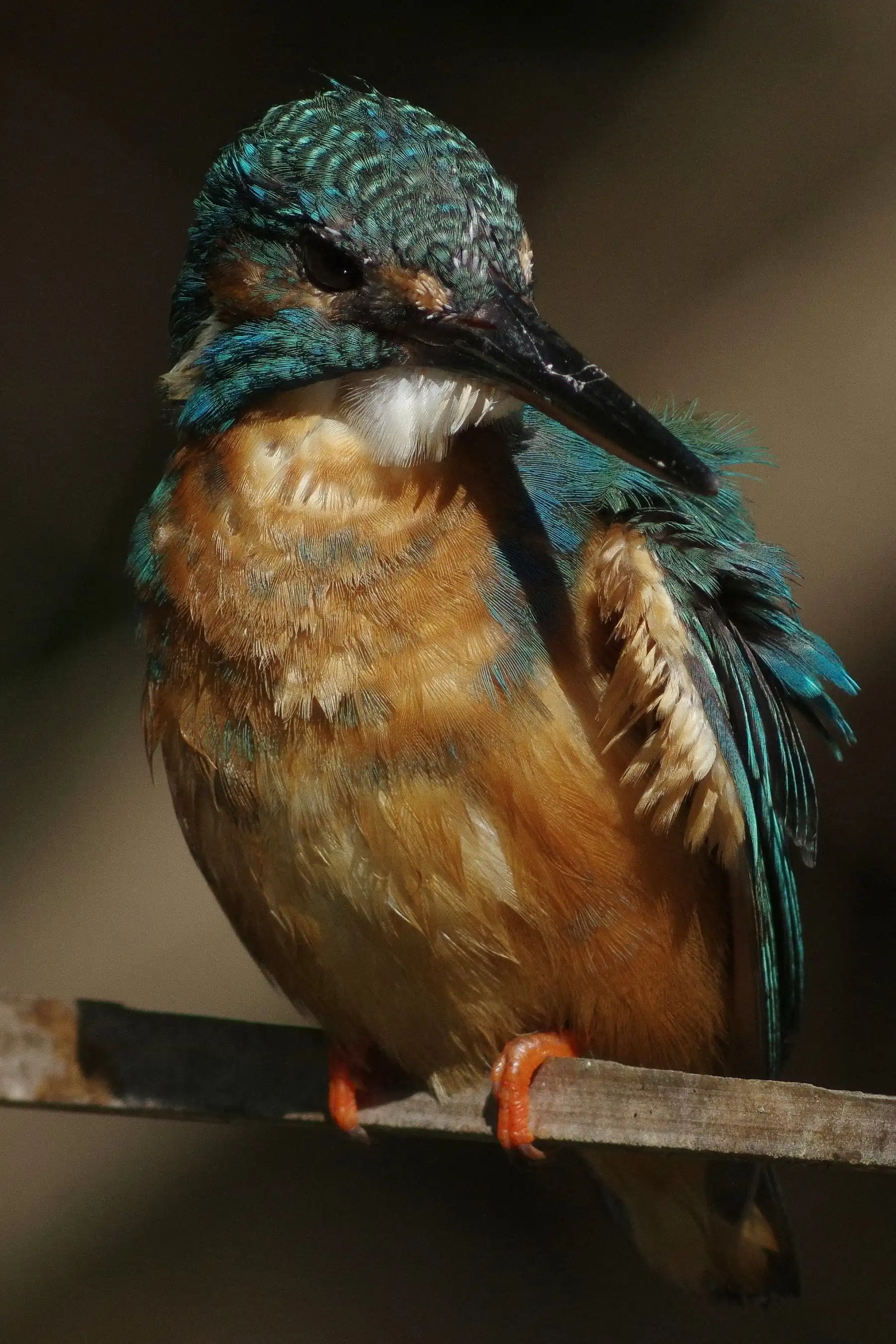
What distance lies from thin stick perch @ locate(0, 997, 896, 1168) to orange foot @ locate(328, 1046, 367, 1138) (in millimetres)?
12

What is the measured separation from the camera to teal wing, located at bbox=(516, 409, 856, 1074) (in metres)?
1.74

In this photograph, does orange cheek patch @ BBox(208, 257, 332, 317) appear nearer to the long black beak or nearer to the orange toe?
the long black beak

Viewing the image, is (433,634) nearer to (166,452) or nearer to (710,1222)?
(710,1222)

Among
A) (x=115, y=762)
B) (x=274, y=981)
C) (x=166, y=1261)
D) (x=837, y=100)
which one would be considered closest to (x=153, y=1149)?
(x=166, y=1261)

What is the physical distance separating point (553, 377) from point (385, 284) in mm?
216

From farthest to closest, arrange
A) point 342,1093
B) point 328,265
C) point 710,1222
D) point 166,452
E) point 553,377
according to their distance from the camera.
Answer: point 166,452 → point 710,1222 → point 342,1093 → point 328,265 → point 553,377

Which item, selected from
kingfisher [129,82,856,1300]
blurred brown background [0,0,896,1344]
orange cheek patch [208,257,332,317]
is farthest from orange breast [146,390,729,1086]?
blurred brown background [0,0,896,1344]

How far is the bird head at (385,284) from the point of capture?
1575 millimetres

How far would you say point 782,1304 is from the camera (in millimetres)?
3178

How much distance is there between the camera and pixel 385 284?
1.63 meters

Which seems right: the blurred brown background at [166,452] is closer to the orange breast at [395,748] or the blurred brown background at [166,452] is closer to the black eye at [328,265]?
the orange breast at [395,748]

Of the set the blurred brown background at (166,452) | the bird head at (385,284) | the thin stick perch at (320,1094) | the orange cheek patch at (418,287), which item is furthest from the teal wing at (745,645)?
the blurred brown background at (166,452)

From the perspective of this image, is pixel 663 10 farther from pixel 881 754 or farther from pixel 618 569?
pixel 618 569

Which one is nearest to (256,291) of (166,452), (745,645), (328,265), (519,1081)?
(328,265)
